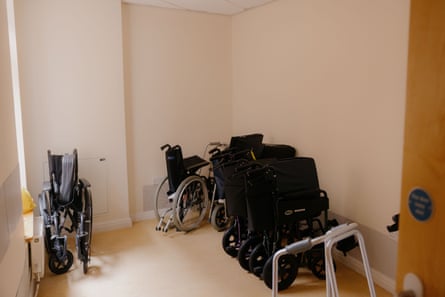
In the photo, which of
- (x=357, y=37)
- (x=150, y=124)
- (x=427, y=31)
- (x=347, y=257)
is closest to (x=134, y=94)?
(x=150, y=124)

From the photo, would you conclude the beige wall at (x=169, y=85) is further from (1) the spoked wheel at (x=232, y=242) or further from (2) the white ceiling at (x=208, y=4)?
(1) the spoked wheel at (x=232, y=242)

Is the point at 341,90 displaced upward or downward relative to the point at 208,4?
downward

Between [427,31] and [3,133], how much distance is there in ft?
7.35

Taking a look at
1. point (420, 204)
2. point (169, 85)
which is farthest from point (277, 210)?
point (169, 85)

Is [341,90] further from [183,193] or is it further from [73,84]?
[73,84]

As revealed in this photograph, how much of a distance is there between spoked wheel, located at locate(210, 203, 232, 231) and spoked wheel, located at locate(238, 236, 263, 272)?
1015 mm

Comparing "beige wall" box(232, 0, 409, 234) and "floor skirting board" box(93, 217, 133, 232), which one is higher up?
"beige wall" box(232, 0, 409, 234)

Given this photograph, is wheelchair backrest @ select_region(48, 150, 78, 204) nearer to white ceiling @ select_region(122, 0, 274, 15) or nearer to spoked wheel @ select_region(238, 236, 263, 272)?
spoked wheel @ select_region(238, 236, 263, 272)

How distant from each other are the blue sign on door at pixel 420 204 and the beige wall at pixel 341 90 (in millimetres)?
2206

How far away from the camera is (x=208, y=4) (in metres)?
4.35

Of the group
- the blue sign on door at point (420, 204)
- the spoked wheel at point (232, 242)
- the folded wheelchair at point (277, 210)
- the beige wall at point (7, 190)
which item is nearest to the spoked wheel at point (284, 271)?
the folded wheelchair at point (277, 210)

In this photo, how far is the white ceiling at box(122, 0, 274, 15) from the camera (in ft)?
13.8

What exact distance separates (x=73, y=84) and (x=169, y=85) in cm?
117

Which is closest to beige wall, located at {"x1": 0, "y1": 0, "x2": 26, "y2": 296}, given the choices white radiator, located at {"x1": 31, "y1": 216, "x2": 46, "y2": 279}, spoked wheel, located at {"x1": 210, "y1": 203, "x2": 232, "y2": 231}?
white radiator, located at {"x1": 31, "y1": 216, "x2": 46, "y2": 279}
